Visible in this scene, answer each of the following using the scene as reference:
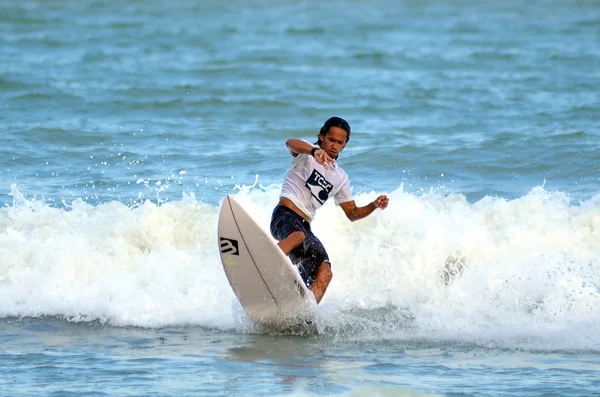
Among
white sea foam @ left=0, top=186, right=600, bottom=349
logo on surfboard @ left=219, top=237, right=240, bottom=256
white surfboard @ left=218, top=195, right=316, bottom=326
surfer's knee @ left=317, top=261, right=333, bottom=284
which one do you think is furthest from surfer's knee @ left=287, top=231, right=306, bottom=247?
white sea foam @ left=0, top=186, right=600, bottom=349

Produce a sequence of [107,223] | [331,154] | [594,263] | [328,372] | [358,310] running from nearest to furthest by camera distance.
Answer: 1. [328,372]
2. [331,154]
3. [358,310]
4. [594,263]
5. [107,223]

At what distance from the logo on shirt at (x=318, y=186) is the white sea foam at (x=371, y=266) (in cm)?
97

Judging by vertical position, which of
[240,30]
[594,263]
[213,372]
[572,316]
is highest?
[240,30]

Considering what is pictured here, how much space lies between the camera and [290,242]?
280 inches

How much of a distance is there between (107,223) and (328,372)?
4.30m

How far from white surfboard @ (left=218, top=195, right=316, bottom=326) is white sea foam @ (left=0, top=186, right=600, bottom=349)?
0.85ft

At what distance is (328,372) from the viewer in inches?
247

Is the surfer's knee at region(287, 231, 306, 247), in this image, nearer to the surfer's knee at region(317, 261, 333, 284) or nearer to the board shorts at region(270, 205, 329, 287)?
the board shorts at region(270, 205, 329, 287)

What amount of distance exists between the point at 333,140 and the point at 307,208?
0.61 meters

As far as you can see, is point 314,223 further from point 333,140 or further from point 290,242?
point 333,140

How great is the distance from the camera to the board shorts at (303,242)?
23.6ft

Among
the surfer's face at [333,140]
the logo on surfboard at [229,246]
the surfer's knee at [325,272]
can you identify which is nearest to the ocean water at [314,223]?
the surfer's knee at [325,272]

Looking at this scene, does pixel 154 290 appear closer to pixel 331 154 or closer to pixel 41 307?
pixel 41 307

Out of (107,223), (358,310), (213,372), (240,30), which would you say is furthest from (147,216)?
(240,30)
